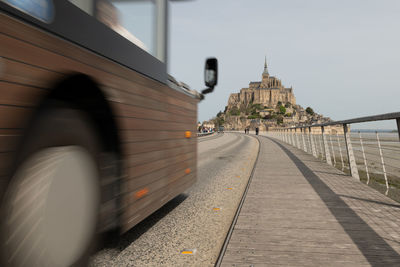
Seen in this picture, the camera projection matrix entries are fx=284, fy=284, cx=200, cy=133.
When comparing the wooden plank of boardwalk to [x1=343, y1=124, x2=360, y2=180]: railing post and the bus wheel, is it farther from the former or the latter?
the bus wheel

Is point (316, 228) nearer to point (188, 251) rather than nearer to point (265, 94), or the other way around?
point (188, 251)

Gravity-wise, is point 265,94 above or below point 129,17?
above

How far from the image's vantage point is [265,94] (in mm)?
166750

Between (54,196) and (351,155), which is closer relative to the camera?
(54,196)

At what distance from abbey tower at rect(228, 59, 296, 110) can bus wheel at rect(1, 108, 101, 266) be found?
168 meters

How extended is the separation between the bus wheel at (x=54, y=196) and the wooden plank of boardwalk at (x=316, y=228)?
1381 millimetres

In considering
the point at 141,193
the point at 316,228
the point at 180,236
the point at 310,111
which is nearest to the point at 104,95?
the point at 141,193

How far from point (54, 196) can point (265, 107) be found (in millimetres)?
166844

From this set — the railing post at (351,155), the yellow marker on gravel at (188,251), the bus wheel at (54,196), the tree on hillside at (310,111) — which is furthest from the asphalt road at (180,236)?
the tree on hillside at (310,111)

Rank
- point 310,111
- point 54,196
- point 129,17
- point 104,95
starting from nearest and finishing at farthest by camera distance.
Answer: point 54,196 < point 104,95 < point 129,17 < point 310,111

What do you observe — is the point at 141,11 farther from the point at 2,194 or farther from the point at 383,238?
the point at 383,238

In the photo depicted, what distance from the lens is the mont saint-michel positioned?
5881 inches

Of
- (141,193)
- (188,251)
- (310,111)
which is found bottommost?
(188,251)

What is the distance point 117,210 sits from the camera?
8.02 feet
